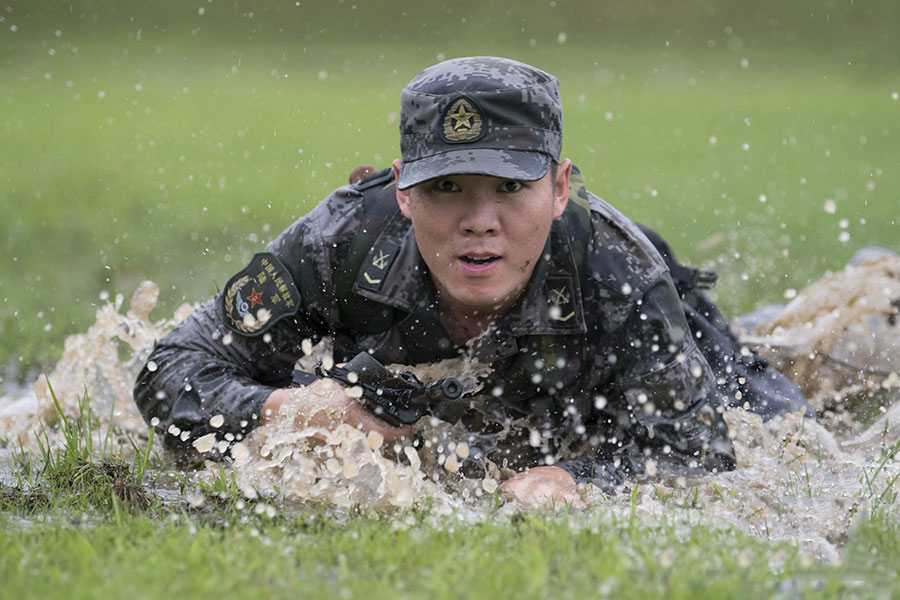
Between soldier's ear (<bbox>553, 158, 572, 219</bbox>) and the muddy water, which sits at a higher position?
soldier's ear (<bbox>553, 158, 572, 219</bbox>)

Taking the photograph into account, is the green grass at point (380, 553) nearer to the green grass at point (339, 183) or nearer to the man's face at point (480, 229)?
the green grass at point (339, 183)

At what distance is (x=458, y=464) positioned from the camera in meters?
3.63

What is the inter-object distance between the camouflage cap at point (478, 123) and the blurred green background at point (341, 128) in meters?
3.13

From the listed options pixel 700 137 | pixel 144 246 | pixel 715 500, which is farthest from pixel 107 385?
pixel 700 137

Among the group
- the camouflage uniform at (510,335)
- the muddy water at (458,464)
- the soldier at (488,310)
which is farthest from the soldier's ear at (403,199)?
the muddy water at (458,464)

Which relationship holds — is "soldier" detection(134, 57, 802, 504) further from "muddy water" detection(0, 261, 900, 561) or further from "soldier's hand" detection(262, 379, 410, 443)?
"muddy water" detection(0, 261, 900, 561)

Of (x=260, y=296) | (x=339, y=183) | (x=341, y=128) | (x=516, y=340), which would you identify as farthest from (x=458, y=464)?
(x=341, y=128)

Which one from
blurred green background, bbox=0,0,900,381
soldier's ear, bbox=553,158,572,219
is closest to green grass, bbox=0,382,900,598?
soldier's ear, bbox=553,158,572,219

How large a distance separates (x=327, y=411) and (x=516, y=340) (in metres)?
0.69

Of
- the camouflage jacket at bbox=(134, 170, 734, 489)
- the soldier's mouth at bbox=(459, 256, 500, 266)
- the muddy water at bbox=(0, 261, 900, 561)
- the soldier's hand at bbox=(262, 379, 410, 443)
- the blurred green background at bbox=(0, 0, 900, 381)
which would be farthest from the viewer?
the blurred green background at bbox=(0, 0, 900, 381)

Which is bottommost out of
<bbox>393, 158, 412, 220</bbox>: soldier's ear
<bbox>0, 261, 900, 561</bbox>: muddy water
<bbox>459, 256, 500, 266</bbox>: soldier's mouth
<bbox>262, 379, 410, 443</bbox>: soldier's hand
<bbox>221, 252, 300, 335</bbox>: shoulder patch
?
<bbox>0, 261, 900, 561</bbox>: muddy water

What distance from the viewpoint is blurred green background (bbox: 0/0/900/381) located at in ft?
29.3

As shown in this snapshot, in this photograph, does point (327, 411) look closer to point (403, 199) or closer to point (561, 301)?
point (403, 199)

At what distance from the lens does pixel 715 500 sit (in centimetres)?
338
